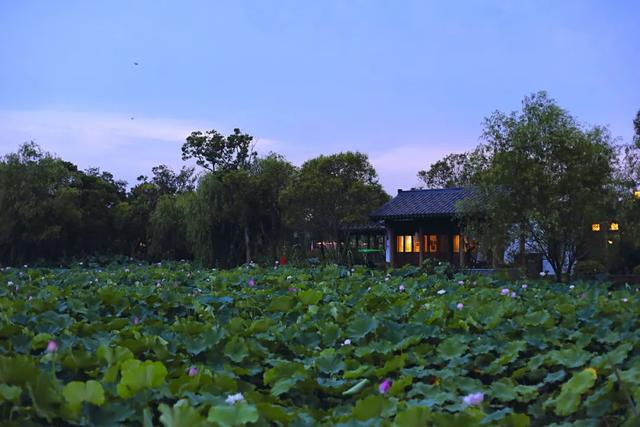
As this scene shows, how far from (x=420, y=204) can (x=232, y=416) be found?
2130cm

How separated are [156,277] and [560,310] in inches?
193

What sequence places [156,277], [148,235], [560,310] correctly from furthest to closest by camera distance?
[148,235]
[156,277]
[560,310]

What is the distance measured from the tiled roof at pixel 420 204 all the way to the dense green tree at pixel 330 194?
86 centimetres

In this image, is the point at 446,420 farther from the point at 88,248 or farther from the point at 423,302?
the point at 88,248

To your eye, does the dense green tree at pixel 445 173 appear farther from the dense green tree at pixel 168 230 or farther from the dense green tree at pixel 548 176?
the dense green tree at pixel 548 176

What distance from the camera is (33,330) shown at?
9.36 feet

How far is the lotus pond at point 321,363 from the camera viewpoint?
1491mm

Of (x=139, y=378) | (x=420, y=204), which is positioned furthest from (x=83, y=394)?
(x=420, y=204)

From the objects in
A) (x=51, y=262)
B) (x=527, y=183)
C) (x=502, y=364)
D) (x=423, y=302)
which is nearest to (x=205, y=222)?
(x=51, y=262)

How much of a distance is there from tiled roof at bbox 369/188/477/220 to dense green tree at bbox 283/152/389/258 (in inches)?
33.7

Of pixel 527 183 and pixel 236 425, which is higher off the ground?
pixel 527 183

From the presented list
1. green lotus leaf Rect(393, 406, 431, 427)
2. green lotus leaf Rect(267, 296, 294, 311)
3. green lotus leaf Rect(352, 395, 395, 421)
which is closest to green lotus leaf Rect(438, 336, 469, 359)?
green lotus leaf Rect(352, 395, 395, 421)

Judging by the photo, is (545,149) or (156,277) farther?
(545,149)

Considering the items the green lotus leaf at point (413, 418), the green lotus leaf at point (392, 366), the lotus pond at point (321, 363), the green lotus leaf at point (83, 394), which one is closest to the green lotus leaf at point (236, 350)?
the lotus pond at point (321, 363)
